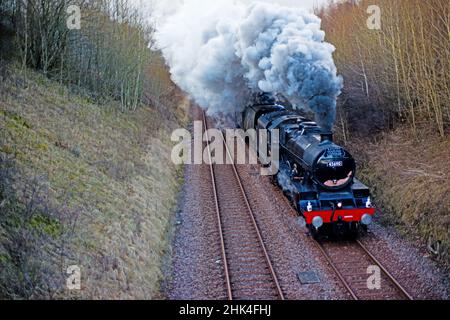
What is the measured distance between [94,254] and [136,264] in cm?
104

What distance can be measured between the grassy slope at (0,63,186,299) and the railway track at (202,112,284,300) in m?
1.76

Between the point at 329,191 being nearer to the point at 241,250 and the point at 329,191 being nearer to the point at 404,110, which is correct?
the point at 241,250

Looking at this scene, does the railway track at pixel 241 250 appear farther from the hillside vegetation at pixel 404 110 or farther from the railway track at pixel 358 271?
the hillside vegetation at pixel 404 110

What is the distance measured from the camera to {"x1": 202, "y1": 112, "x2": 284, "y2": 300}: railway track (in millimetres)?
10086

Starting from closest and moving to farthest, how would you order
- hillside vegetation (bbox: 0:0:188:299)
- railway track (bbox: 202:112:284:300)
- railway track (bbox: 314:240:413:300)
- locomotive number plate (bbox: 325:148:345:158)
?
1. hillside vegetation (bbox: 0:0:188:299)
2. railway track (bbox: 314:240:413:300)
3. railway track (bbox: 202:112:284:300)
4. locomotive number plate (bbox: 325:148:345:158)

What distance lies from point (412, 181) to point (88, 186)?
33.2 ft

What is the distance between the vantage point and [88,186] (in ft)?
42.1

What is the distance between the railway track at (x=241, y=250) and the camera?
1009 centimetres

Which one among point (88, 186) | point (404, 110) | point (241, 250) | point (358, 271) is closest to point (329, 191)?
point (358, 271)

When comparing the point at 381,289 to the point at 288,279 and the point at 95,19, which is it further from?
the point at 95,19

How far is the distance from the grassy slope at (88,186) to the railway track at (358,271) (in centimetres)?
441

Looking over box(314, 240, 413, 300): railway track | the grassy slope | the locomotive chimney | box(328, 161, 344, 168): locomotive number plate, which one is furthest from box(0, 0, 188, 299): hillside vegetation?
the locomotive chimney

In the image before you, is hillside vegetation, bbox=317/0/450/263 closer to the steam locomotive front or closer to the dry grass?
the dry grass

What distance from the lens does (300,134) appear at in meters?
14.4
